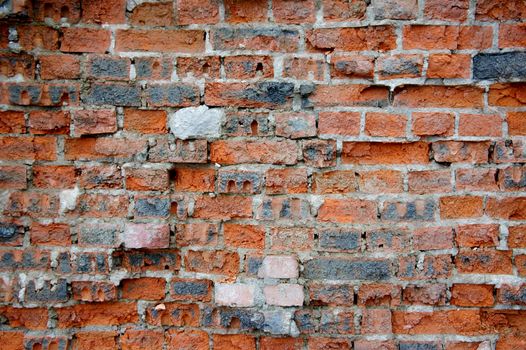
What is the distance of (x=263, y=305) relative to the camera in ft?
5.23

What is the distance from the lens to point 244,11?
5.24 feet

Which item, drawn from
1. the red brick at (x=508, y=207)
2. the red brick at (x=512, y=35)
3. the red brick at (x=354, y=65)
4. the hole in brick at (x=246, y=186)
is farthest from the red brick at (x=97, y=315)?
the red brick at (x=512, y=35)

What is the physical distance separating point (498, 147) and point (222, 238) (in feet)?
3.61

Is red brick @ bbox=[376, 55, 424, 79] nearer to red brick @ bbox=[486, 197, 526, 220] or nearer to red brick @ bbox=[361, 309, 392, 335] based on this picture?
red brick @ bbox=[486, 197, 526, 220]

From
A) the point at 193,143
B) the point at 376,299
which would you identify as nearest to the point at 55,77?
the point at 193,143

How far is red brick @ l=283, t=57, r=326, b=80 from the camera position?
5.23ft

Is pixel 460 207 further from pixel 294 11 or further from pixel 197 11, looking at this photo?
pixel 197 11

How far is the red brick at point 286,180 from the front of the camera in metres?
1.61

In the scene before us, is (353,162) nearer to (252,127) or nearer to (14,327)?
(252,127)

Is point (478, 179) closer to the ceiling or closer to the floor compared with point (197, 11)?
closer to the floor

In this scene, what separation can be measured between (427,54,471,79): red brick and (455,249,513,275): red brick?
2.18 ft

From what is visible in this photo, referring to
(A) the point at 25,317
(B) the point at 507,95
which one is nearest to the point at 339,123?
(B) the point at 507,95

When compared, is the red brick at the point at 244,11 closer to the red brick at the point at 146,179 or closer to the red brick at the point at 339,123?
the red brick at the point at 339,123

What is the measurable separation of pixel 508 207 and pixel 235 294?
108 cm
